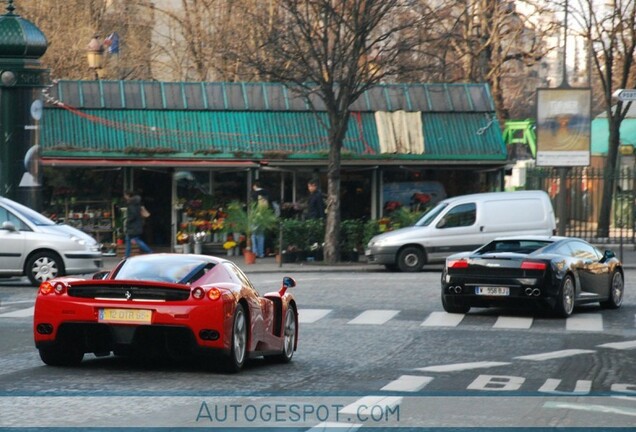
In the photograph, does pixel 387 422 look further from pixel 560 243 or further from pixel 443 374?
pixel 560 243

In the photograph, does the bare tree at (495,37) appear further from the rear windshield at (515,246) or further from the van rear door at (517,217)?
the rear windshield at (515,246)

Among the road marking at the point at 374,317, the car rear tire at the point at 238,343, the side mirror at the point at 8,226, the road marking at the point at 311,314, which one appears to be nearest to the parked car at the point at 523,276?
the road marking at the point at 374,317

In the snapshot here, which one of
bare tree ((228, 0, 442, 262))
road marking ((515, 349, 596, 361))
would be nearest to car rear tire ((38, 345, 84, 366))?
road marking ((515, 349, 596, 361))

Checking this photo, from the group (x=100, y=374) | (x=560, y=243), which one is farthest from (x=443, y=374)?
(x=560, y=243)

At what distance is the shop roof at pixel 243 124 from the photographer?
37.4 metres

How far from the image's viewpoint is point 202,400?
35.6ft

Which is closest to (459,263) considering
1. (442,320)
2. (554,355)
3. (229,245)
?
(442,320)

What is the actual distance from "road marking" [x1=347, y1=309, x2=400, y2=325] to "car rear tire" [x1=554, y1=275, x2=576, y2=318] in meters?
2.55

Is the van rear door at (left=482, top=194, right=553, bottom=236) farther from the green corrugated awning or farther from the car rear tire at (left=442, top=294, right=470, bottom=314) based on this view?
the car rear tire at (left=442, top=294, right=470, bottom=314)

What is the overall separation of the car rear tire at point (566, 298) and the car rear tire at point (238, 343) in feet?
29.0

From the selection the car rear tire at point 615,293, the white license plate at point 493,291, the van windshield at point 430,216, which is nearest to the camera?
the white license plate at point 493,291

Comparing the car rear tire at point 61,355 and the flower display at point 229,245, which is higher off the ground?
the car rear tire at point 61,355

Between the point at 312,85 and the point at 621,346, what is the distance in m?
24.5

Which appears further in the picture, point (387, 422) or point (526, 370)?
point (526, 370)
